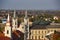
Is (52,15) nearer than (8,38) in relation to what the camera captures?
No

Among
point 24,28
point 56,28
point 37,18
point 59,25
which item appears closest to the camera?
point 24,28

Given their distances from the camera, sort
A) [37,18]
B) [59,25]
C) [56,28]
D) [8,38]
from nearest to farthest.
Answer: [8,38] < [56,28] < [59,25] < [37,18]

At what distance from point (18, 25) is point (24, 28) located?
539 mm

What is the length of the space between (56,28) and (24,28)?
1.31 metres

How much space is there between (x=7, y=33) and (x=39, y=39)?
2.30 metres

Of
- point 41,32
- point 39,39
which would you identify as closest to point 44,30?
point 41,32

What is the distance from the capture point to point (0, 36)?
7047mm

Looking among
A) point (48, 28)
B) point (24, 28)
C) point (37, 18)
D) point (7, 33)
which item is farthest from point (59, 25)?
point (7, 33)

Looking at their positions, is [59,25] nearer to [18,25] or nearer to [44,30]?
[44,30]

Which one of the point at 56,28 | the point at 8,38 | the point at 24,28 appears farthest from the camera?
the point at 56,28

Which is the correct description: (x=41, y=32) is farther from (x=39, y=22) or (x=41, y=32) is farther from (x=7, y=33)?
(x=7, y=33)

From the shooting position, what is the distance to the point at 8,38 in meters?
7.04

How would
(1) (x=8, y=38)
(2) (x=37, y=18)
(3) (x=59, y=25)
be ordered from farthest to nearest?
(2) (x=37, y=18) → (3) (x=59, y=25) → (1) (x=8, y=38)

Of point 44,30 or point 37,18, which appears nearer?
point 44,30
